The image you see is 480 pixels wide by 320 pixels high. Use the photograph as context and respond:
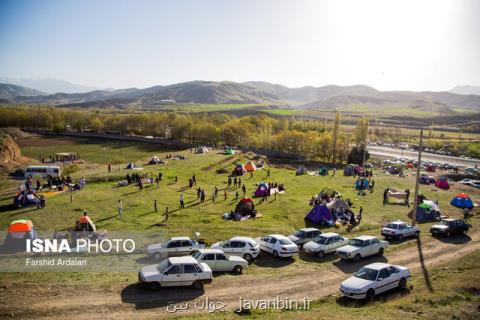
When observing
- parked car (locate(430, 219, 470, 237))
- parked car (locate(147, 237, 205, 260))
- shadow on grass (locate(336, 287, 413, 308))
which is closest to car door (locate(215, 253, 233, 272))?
parked car (locate(147, 237, 205, 260))

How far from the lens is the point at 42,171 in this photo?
1864 inches

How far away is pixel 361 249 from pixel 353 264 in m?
1.14

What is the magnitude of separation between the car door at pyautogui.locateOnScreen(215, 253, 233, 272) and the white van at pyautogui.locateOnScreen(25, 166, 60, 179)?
1383 inches

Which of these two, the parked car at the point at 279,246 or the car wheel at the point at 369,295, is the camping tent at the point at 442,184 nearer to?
the parked car at the point at 279,246

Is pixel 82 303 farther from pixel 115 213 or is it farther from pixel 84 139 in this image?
pixel 84 139

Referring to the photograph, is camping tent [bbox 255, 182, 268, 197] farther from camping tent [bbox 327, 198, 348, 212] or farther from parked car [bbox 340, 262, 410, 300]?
parked car [bbox 340, 262, 410, 300]

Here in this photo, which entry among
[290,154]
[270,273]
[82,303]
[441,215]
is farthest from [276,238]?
[290,154]

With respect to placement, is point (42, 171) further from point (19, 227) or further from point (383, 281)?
point (383, 281)

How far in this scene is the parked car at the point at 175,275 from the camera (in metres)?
16.4

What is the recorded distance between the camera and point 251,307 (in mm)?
15328

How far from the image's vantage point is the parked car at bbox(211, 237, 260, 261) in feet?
70.6

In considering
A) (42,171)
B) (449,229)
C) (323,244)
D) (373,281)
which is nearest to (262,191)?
(323,244)

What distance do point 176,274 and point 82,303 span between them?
13.0ft

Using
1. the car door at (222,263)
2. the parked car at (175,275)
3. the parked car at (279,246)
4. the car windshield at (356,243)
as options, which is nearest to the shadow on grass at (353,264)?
the car windshield at (356,243)
